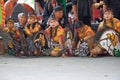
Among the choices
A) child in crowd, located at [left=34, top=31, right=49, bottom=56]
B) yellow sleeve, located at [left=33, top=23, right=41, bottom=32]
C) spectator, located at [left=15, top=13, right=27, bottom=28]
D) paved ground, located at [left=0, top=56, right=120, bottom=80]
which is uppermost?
spectator, located at [left=15, top=13, right=27, bottom=28]

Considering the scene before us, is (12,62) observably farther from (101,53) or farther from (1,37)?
(101,53)

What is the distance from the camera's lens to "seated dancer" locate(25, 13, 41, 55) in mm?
9688

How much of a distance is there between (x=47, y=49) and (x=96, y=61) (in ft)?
4.96

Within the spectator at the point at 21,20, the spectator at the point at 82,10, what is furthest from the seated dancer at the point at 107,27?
the spectator at the point at 21,20

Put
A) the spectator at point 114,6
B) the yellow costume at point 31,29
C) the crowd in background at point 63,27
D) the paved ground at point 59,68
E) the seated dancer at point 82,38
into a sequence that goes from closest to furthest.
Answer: the paved ground at point 59,68 → the spectator at point 114,6 → the crowd in background at point 63,27 → the seated dancer at point 82,38 → the yellow costume at point 31,29

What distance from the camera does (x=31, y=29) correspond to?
9.78 m

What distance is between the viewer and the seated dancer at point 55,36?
9609mm

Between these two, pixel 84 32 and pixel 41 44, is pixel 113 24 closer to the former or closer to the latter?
pixel 84 32

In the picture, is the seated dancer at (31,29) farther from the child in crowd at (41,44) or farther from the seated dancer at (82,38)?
the seated dancer at (82,38)

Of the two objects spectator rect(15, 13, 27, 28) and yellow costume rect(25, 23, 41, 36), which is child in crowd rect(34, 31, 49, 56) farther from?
spectator rect(15, 13, 27, 28)

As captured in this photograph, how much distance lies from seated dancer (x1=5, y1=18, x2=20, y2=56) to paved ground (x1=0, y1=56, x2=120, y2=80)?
0.26m

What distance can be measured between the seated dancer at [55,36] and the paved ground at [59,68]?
0.27 metres

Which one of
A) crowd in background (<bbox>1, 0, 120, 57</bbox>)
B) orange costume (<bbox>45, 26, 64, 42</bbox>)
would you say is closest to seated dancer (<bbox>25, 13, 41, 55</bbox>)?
crowd in background (<bbox>1, 0, 120, 57</bbox>)

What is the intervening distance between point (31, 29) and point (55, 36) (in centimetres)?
69
